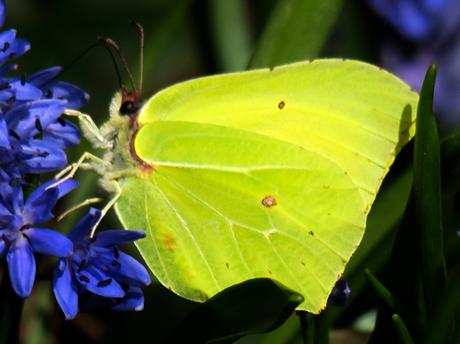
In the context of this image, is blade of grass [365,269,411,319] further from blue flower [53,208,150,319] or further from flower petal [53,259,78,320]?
flower petal [53,259,78,320]

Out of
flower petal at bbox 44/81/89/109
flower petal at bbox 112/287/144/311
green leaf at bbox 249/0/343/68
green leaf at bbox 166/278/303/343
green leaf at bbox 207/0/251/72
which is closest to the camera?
green leaf at bbox 166/278/303/343

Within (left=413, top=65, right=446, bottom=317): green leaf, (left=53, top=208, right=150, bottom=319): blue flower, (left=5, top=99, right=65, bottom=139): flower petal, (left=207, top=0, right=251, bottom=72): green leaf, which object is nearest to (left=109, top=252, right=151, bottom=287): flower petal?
(left=53, top=208, right=150, bottom=319): blue flower

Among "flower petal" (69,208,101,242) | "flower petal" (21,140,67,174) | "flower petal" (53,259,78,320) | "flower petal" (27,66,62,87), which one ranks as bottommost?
"flower petal" (53,259,78,320)

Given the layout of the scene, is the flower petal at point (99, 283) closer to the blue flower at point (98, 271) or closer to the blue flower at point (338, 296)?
the blue flower at point (98, 271)

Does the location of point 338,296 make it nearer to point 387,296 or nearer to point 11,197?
point 387,296

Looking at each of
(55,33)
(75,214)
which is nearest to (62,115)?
(75,214)

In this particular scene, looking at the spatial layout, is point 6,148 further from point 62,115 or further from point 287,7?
point 287,7

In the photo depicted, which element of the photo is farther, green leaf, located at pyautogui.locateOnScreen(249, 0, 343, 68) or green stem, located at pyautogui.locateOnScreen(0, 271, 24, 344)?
green leaf, located at pyautogui.locateOnScreen(249, 0, 343, 68)

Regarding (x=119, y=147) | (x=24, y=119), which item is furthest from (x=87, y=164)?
(x=24, y=119)
